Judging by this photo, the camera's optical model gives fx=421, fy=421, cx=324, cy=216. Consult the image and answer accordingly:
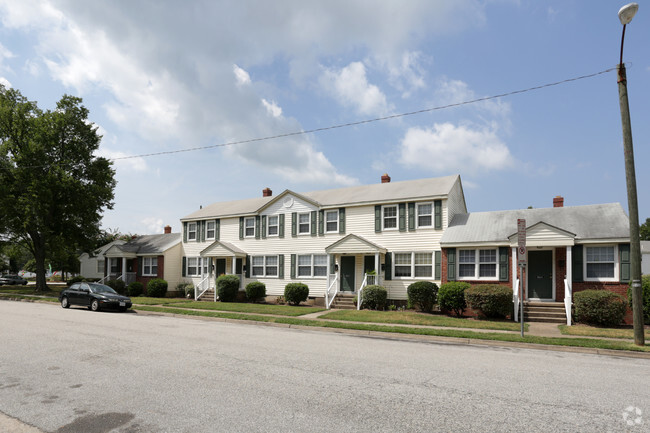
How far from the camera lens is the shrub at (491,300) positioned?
16.9 metres

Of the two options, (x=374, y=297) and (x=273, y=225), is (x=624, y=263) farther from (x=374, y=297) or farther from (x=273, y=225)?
(x=273, y=225)

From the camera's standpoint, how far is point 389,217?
76.5 ft

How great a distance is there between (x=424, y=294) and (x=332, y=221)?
7.72 m

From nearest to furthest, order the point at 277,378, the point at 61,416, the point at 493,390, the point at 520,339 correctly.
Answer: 1. the point at 61,416
2. the point at 493,390
3. the point at 277,378
4. the point at 520,339

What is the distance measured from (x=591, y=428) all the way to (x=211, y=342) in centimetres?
816

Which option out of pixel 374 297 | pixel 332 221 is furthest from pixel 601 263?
pixel 332 221

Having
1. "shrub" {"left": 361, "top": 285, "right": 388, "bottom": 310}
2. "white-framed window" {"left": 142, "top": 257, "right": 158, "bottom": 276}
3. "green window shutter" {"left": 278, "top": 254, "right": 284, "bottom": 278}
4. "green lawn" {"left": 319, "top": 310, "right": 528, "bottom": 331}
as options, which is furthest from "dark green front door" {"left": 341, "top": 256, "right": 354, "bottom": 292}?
"white-framed window" {"left": 142, "top": 257, "right": 158, "bottom": 276}

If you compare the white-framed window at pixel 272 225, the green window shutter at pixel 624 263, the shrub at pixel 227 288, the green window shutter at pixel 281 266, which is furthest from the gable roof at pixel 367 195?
the green window shutter at pixel 624 263

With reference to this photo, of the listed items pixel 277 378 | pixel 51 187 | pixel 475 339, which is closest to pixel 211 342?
pixel 277 378

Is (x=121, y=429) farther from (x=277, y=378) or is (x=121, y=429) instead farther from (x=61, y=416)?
(x=277, y=378)

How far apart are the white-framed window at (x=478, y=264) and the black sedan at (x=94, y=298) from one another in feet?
52.5

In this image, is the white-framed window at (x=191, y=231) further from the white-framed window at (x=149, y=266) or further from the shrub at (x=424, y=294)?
the shrub at (x=424, y=294)

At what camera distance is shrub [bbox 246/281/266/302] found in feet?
82.8

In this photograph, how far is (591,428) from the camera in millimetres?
4758
